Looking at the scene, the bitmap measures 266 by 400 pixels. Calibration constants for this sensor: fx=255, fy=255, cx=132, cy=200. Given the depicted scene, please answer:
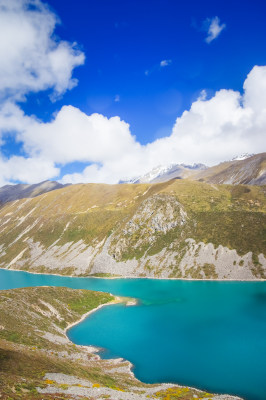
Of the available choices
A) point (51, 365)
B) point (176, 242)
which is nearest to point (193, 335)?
point (51, 365)

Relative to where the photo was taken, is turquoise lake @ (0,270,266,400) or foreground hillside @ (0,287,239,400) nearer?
foreground hillside @ (0,287,239,400)

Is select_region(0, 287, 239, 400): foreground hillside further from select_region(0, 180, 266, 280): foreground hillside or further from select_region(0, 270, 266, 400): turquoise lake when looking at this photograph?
select_region(0, 180, 266, 280): foreground hillside

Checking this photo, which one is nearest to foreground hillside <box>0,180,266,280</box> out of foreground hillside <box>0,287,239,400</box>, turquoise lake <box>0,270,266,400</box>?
turquoise lake <box>0,270,266,400</box>

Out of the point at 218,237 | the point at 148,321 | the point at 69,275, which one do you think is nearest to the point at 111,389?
the point at 148,321

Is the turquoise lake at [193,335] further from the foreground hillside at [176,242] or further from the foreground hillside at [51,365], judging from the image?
the foreground hillside at [176,242]

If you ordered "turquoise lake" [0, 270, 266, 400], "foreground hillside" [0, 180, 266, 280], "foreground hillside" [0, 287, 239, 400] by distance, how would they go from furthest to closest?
1. "foreground hillside" [0, 180, 266, 280]
2. "turquoise lake" [0, 270, 266, 400]
3. "foreground hillside" [0, 287, 239, 400]

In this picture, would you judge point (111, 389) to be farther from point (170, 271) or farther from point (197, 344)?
point (170, 271)

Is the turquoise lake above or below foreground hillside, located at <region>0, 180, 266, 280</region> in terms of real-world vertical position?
below

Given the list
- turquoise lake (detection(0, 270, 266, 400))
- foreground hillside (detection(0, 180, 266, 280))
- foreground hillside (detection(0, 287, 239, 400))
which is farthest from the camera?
foreground hillside (detection(0, 180, 266, 280))
